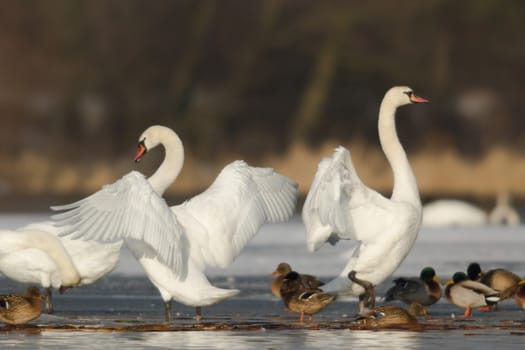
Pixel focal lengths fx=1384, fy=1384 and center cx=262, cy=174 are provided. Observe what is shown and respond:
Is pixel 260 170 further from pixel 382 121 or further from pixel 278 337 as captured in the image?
pixel 278 337

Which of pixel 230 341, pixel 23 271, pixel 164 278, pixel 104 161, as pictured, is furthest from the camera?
pixel 104 161

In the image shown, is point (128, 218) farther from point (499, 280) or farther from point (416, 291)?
point (499, 280)

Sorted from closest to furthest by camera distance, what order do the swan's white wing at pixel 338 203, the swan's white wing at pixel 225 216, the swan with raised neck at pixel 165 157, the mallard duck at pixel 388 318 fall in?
the mallard duck at pixel 388 318, the swan's white wing at pixel 338 203, the swan's white wing at pixel 225 216, the swan with raised neck at pixel 165 157

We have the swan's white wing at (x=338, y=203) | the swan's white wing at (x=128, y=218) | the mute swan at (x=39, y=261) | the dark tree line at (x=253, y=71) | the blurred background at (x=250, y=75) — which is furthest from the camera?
the dark tree line at (x=253, y=71)

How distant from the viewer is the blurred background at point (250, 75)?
2872 cm

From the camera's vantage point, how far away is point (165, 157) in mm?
10242

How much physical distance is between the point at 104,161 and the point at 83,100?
1.75 metres

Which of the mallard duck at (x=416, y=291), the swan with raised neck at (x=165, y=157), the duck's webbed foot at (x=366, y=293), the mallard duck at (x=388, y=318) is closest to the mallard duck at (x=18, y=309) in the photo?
the swan with raised neck at (x=165, y=157)

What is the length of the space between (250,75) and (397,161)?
2049 cm

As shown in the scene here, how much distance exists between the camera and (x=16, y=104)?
3120 centimetres

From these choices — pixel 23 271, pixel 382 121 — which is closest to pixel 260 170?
pixel 382 121

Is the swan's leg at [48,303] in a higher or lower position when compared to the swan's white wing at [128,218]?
lower

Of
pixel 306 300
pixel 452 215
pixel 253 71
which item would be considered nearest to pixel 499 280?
pixel 306 300

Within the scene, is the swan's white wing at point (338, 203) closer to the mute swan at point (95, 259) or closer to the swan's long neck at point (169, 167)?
the swan's long neck at point (169, 167)
